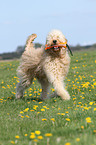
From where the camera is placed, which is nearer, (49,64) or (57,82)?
(57,82)

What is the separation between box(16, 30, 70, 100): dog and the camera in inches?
252

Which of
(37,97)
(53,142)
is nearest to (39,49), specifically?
(37,97)

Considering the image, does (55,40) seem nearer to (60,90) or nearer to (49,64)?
(49,64)

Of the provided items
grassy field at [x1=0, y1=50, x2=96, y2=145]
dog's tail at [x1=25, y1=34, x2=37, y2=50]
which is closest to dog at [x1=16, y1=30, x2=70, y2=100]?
dog's tail at [x1=25, y1=34, x2=37, y2=50]

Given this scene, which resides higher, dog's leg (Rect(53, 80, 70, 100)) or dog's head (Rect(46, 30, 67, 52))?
dog's head (Rect(46, 30, 67, 52))

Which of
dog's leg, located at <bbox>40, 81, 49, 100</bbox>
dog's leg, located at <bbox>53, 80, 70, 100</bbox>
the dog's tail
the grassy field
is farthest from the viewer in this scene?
the dog's tail

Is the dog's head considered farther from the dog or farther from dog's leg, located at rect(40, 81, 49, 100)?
dog's leg, located at rect(40, 81, 49, 100)

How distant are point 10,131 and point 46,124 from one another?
24.0 inches

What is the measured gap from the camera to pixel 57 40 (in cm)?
637

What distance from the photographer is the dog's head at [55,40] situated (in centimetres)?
634

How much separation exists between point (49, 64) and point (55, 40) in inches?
26.3

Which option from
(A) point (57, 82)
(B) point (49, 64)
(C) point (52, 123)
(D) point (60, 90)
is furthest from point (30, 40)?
(C) point (52, 123)

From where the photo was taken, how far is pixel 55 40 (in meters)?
6.29

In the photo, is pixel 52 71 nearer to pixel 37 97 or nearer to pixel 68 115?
pixel 37 97
